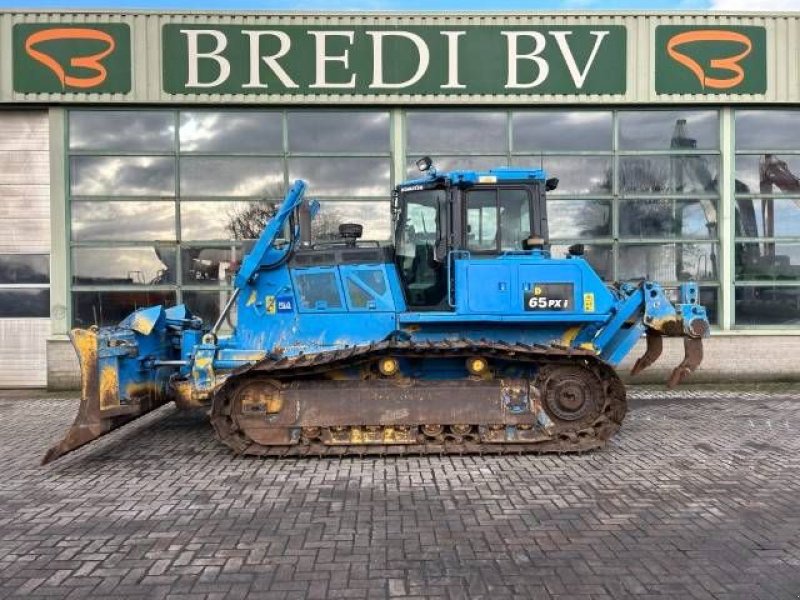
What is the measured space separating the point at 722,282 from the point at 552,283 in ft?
21.0

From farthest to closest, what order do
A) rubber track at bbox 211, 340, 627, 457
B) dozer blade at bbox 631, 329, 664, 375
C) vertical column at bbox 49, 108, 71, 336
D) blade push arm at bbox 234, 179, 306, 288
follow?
vertical column at bbox 49, 108, 71, 336 → dozer blade at bbox 631, 329, 664, 375 → blade push arm at bbox 234, 179, 306, 288 → rubber track at bbox 211, 340, 627, 457

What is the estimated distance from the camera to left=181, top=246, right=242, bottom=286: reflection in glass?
1180 centimetres

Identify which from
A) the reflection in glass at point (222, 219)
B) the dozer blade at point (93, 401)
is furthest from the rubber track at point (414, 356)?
the reflection in glass at point (222, 219)

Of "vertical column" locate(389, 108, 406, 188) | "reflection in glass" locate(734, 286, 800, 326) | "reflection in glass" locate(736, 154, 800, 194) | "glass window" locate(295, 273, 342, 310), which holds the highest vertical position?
"vertical column" locate(389, 108, 406, 188)

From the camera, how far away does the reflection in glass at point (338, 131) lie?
1187cm

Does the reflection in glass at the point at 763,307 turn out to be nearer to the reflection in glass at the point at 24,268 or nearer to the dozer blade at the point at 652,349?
the dozer blade at the point at 652,349

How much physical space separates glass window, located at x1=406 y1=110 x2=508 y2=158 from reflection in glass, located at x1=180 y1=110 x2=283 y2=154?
241cm

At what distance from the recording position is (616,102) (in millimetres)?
11758

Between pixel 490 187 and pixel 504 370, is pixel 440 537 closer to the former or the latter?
pixel 504 370

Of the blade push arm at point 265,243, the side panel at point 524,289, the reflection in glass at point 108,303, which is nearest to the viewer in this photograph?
the side panel at point 524,289

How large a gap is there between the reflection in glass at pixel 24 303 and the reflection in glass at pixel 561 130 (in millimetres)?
8780

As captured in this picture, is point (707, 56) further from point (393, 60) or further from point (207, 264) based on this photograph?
point (207, 264)

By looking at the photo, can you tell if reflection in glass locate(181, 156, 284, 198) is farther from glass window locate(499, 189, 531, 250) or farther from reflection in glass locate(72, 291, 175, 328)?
glass window locate(499, 189, 531, 250)

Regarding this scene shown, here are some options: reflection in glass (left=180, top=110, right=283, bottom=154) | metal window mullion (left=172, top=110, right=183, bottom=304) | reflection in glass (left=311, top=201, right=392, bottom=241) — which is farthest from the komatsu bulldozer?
reflection in glass (left=180, top=110, right=283, bottom=154)
